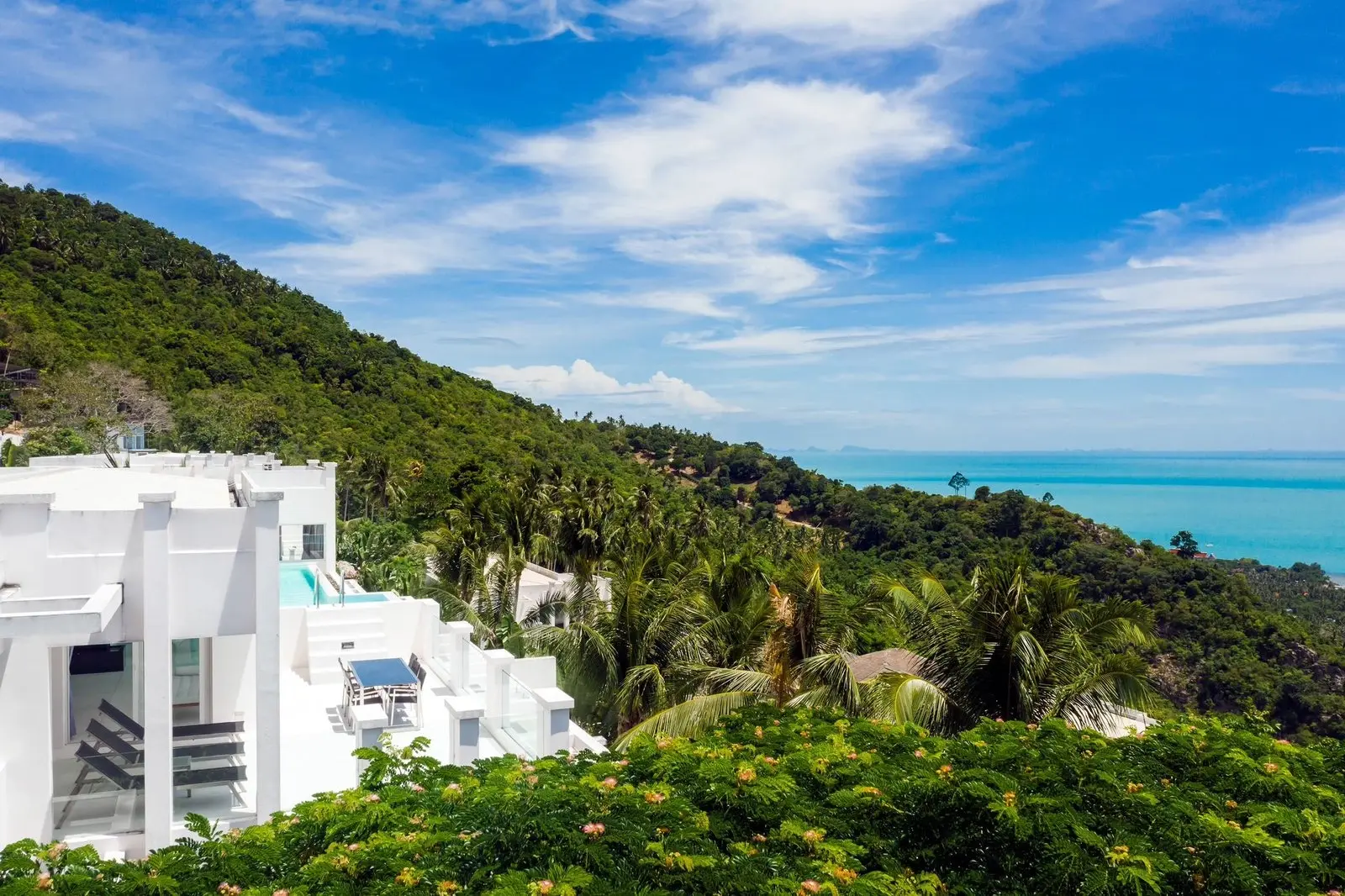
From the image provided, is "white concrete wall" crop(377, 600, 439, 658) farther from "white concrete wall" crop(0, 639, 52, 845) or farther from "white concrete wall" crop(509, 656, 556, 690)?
"white concrete wall" crop(0, 639, 52, 845)

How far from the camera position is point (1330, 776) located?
7.00 metres

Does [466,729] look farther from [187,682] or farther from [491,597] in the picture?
[491,597]

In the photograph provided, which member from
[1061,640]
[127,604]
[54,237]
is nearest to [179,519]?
[127,604]

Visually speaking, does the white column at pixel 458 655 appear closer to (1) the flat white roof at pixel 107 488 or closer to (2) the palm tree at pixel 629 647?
(2) the palm tree at pixel 629 647

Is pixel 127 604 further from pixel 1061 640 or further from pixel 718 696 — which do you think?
pixel 1061 640

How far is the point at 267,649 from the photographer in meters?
8.69

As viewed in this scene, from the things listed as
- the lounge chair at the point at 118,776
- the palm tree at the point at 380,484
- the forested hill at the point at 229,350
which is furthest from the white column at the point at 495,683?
the palm tree at the point at 380,484

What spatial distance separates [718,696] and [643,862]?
7.08 metres

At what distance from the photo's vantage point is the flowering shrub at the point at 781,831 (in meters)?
4.70

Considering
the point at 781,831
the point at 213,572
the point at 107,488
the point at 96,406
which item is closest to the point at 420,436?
the point at 96,406

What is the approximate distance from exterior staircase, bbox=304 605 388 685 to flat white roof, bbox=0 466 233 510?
3393 millimetres

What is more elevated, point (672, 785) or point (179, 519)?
point (179, 519)

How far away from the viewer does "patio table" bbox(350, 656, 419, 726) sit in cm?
1222

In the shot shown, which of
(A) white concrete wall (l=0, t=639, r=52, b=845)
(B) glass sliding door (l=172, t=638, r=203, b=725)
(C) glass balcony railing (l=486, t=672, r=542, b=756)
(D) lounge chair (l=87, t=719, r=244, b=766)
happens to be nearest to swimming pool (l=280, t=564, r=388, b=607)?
(B) glass sliding door (l=172, t=638, r=203, b=725)
